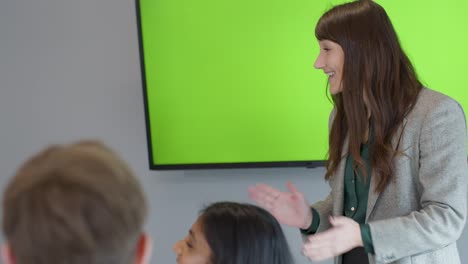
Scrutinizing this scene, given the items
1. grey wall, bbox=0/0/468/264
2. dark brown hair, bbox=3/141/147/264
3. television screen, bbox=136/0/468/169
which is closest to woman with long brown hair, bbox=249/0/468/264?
television screen, bbox=136/0/468/169

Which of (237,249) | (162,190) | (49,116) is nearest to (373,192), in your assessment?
(237,249)

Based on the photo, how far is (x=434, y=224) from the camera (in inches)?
60.7

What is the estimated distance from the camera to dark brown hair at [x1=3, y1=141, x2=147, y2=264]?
742 mm

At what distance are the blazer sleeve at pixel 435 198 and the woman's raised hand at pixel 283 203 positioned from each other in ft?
0.94

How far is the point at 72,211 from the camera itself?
742 mm

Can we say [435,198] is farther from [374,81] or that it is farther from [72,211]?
[72,211]

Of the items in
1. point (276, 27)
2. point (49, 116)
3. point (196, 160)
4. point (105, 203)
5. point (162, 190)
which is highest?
point (276, 27)

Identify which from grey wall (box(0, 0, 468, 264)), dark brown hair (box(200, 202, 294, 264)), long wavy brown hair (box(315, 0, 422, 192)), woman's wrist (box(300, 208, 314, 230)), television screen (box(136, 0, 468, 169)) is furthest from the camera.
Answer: grey wall (box(0, 0, 468, 264))

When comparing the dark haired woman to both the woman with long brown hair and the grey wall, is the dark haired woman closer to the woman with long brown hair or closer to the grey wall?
the woman with long brown hair

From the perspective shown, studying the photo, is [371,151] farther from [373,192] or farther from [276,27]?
[276,27]

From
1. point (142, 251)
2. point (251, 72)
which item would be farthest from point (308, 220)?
point (142, 251)

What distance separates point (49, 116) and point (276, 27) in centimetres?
Answer: 117

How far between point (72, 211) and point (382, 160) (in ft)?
3.56

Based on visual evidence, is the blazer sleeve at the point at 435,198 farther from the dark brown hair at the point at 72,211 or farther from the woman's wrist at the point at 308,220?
the dark brown hair at the point at 72,211
